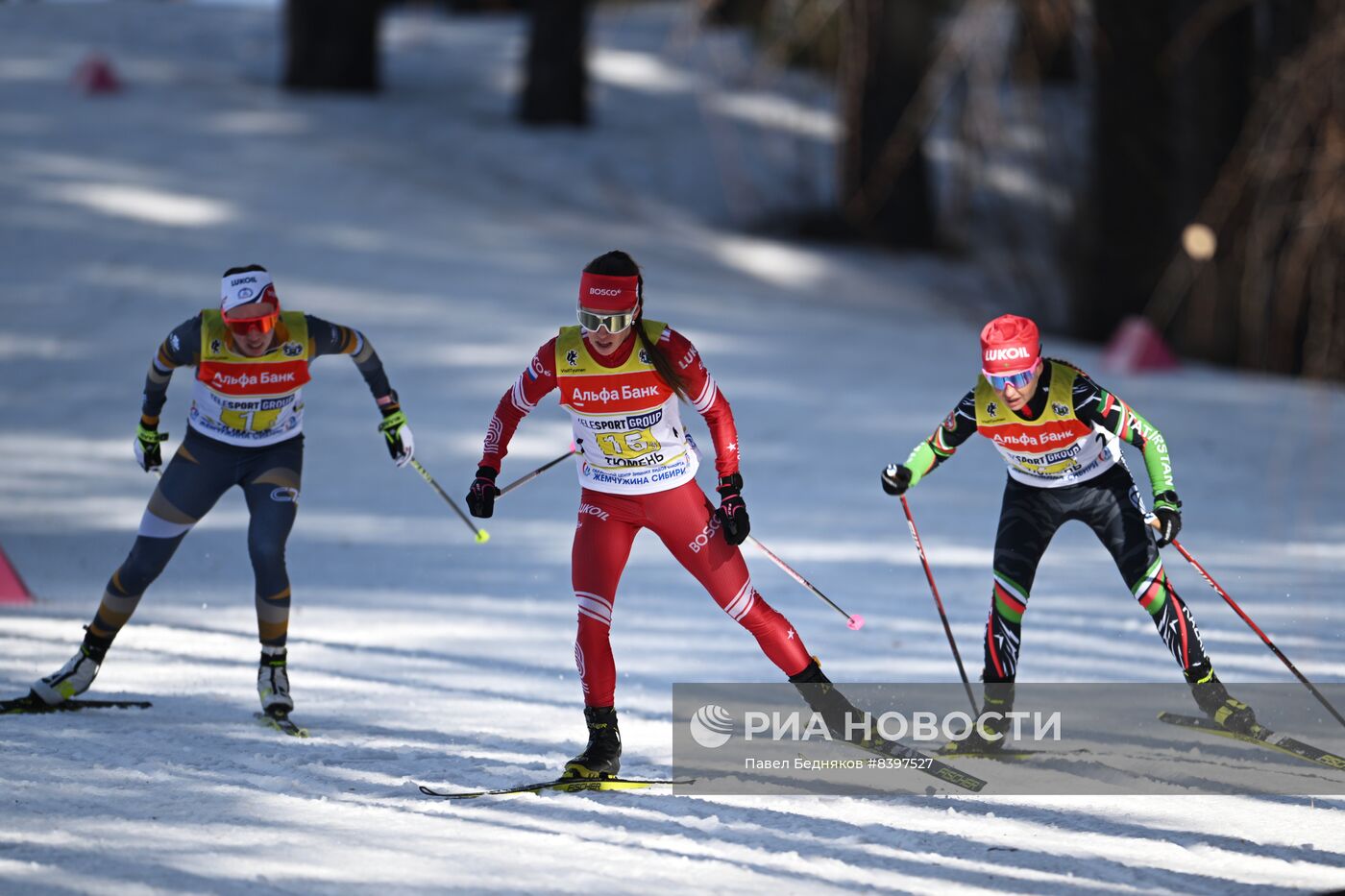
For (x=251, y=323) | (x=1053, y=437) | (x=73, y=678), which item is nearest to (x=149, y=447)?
(x=251, y=323)

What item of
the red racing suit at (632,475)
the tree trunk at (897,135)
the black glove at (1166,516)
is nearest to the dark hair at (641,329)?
the red racing suit at (632,475)

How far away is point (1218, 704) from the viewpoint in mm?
5770

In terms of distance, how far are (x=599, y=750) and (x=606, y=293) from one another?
1.57 meters

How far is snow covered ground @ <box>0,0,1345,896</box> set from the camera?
473 centimetres

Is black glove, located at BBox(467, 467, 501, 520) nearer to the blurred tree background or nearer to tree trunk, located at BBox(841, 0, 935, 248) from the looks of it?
the blurred tree background

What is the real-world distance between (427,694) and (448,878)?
92.6 inches

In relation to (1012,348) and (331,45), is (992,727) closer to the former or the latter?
(1012,348)

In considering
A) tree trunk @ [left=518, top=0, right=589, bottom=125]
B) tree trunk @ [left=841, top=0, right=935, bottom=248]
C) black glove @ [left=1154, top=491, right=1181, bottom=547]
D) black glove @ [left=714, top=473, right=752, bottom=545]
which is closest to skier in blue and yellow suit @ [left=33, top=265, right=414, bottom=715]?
black glove @ [left=714, top=473, right=752, bottom=545]

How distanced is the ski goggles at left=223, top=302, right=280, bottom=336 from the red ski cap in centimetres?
271

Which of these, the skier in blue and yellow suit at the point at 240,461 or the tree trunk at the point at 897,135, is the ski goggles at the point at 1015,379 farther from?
the tree trunk at the point at 897,135

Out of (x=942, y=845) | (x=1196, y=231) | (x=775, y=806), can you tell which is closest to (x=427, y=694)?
(x=775, y=806)

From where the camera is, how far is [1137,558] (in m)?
5.69

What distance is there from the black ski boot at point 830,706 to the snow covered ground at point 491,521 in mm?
415

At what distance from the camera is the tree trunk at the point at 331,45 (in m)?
19.2
